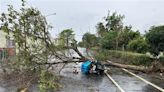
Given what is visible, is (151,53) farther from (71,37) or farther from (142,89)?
(142,89)

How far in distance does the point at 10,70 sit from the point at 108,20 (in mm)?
57132

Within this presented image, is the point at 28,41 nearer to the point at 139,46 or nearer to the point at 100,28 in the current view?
the point at 139,46

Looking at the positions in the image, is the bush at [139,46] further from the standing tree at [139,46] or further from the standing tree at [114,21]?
the standing tree at [114,21]

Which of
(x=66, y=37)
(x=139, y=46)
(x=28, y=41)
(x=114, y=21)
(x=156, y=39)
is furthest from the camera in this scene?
(x=114, y=21)

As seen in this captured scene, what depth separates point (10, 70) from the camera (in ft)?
61.2

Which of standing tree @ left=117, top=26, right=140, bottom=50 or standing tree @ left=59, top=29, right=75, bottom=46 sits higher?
standing tree @ left=117, top=26, right=140, bottom=50

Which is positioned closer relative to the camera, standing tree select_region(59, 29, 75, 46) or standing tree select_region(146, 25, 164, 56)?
standing tree select_region(59, 29, 75, 46)

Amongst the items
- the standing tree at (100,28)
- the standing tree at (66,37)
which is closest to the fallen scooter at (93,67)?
the standing tree at (66,37)

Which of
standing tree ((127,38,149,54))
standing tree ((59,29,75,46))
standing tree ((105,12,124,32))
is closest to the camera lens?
standing tree ((59,29,75,46))

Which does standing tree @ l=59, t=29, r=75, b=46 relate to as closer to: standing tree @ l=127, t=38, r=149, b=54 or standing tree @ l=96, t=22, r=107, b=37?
standing tree @ l=127, t=38, r=149, b=54

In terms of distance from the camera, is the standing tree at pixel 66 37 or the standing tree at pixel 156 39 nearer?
the standing tree at pixel 66 37

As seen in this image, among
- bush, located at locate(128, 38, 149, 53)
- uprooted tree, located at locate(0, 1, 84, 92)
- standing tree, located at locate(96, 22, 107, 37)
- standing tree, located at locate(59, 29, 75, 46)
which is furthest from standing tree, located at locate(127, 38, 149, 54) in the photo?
standing tree, located at locate(96, 22, 107, 37)

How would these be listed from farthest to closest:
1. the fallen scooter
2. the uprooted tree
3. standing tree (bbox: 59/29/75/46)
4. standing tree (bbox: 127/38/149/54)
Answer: standing tree (bbox: 127/38/149/54) < the fallen scooter < standing tree (bbox: 59/29/75/46) < the uprooted tree

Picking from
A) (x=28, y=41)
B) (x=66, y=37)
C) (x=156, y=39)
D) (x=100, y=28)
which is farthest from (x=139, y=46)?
(x=100, y=28)
